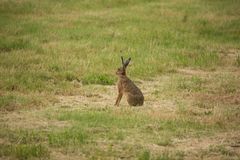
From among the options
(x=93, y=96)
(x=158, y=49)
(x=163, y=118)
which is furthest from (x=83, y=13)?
(x=163, y=118)

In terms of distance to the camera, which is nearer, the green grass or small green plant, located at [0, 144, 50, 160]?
small green plant, located at [0, 144, 50, 160]

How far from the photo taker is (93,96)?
14.7 metres

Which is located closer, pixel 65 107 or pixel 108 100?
pixel 65 107

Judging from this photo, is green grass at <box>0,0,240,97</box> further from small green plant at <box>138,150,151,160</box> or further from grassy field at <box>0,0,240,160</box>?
small green plant at <box>138,150,151,160</box>

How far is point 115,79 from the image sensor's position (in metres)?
16.4

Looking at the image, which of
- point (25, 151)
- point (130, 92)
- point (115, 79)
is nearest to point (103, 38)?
point (115, 79)

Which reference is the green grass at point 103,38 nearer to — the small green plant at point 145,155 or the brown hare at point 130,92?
the brown hare at point 130,92

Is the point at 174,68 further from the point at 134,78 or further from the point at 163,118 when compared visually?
the point at 163,118

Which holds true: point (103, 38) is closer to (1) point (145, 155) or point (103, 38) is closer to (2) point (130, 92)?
(2) point (130, 92)

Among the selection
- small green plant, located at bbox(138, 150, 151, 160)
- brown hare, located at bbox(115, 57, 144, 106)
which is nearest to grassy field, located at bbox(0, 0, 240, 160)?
small green plant, located at bbox(138, 150, 151, 160)

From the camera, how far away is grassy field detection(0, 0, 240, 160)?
10867 mm

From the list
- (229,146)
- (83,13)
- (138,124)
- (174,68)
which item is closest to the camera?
(229,146)

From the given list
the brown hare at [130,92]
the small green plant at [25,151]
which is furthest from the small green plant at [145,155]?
the brown hare at [130,92]

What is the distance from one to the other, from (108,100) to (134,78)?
2497 millimetres
